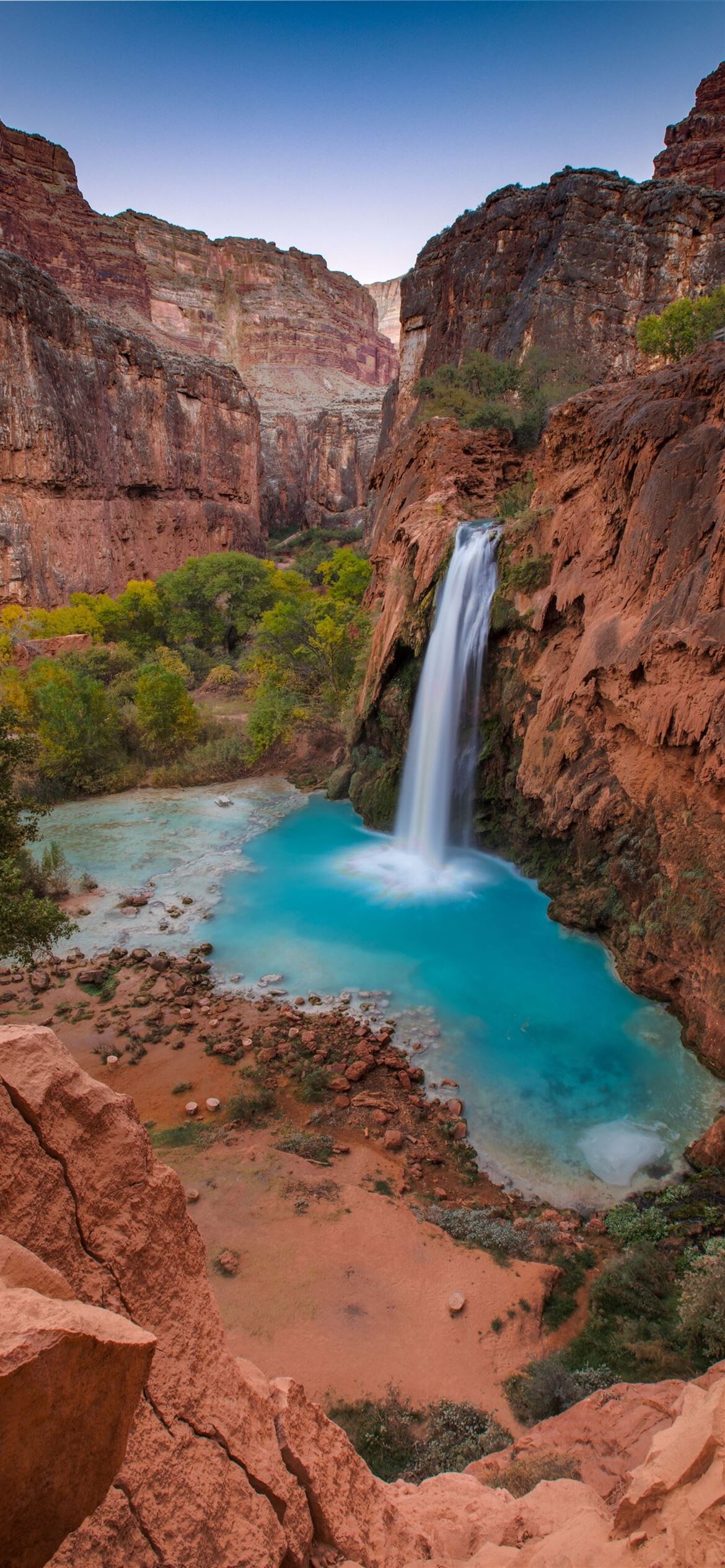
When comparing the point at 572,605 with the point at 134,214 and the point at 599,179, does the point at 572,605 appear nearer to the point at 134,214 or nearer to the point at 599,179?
the point at 599,179

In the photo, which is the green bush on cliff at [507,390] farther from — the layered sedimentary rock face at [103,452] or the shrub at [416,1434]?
the shrub at [416,1434]

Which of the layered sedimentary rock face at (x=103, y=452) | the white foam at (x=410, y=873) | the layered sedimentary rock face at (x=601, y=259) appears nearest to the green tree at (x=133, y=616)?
the layered sedimentary rock face at (x=103, y=452)

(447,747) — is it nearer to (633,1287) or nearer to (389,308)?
(633,1287)

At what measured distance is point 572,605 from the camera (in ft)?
42.0

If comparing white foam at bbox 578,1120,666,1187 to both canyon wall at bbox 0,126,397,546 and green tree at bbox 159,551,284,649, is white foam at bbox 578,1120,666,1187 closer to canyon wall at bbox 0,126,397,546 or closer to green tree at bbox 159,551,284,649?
green tree at bbox 159,551,284,649

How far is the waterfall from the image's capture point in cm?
1552

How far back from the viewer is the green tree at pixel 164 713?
73.3 feet

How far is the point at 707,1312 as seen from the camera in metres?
4.85

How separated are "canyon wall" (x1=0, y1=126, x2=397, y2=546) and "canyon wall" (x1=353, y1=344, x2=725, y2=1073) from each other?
46.3m

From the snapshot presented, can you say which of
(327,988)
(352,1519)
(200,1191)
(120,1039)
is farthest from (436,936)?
(352,1519)

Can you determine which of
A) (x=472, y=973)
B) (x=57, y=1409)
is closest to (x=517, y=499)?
(x=472, y=973)

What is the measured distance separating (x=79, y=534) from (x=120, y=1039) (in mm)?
36223

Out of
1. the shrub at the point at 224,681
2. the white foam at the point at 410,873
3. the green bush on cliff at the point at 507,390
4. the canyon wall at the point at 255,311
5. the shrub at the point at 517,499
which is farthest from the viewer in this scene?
the canyon wall at the point at 255,311

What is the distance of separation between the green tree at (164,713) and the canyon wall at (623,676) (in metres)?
8.69
